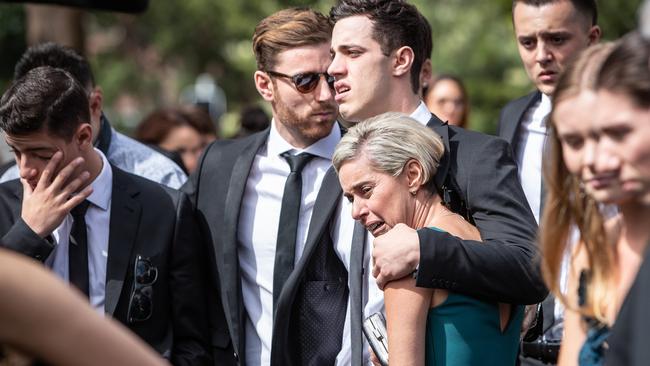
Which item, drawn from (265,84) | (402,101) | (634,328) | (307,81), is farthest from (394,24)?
(634,328)

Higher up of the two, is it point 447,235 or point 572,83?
point 572,83

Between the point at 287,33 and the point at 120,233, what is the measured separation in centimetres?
113

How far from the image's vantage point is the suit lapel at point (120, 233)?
4.27m

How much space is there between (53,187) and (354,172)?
3.98 ft

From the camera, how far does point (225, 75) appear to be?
70.9 feet

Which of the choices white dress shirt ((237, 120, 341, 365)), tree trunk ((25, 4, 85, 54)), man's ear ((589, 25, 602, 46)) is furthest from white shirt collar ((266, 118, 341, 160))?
tree trunk ((25, 4, 85, 54))

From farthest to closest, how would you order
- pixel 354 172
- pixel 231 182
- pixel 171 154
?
pixel 171 154
pixel 231 182
pixel 354 172

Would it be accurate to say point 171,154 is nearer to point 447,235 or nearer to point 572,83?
point 447,235

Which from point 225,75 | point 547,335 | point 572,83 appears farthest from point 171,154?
point 225,75

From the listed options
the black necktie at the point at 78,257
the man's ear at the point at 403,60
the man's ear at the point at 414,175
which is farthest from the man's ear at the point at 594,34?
the black necktie at the point at 78,257

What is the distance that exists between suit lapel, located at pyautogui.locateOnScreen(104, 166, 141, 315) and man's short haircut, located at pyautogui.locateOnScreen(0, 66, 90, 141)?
313 millimetres

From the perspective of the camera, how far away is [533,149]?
5199 mm

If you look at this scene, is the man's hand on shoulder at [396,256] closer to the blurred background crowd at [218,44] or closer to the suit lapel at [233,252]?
the suit lapel at [233,252]

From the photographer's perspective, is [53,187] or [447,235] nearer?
[447,235]
